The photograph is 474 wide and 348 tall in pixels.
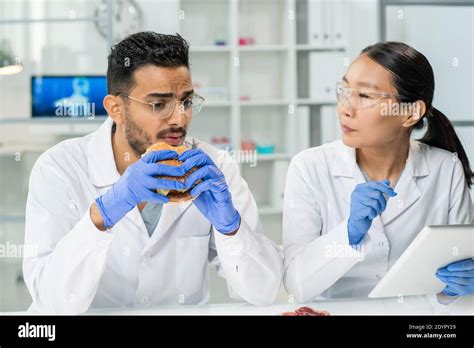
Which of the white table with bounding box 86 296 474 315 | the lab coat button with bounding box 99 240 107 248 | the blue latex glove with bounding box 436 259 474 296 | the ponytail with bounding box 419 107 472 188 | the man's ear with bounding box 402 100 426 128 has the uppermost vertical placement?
the man's ear with bounding box 402 100 426 128

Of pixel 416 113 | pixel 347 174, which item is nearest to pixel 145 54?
pixel 347 174

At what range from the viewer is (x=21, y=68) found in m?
3.76

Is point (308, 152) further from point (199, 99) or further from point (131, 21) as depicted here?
point (131, 21)

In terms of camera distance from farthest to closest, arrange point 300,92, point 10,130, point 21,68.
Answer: point 21,68 → point 300,92 → point 10,130

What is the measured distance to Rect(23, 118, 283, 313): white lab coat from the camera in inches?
55.4

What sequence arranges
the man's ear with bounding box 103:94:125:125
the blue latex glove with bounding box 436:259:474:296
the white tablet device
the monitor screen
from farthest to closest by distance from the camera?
the monitor screen → the man's ear with bounding box 103:94:125:125 → the blue latex glove with bounding box 436:259:474:296 → the white tablet device

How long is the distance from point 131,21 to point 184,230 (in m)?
2.13

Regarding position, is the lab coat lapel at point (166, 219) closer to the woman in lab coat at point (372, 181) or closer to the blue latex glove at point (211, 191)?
the blue latex glove at point (211, 191)

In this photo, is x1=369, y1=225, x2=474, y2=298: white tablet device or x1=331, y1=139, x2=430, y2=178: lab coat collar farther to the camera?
x1=331, y1=139, x2=430, y2=178: lab coat collar

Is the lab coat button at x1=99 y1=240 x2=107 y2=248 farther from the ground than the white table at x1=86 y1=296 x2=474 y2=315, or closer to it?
farther from the ground

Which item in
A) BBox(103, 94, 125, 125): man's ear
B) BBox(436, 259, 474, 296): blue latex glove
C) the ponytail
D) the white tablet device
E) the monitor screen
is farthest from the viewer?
the monitor screen

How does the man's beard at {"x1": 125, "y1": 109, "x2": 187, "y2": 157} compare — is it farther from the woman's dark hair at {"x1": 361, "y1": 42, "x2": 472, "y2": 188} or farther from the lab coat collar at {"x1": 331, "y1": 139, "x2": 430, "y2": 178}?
the woman's dark hair at {"x1": 361, "y1": 42, "x2": 472, "y2": 188}

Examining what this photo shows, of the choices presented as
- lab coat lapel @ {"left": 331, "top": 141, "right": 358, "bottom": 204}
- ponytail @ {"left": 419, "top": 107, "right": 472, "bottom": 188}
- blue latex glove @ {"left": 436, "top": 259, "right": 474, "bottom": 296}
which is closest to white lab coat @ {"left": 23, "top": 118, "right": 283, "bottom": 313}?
lab coat lapel @ {"left": 331, "top": 141, "right": 358, "bottom": 204}
